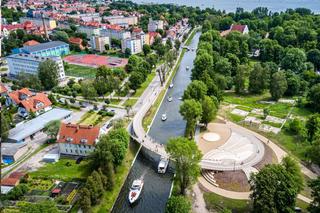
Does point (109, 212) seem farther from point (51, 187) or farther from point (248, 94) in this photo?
point (248, 94)

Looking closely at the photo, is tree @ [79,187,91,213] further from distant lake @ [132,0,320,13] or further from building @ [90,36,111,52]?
distant lake @ [132,0,320,13]

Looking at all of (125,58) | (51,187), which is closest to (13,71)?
(125,58)

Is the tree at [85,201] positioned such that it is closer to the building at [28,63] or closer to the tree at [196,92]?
the tree at [196,92]

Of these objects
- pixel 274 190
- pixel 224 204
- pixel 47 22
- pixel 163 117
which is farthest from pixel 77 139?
pixel 47 22

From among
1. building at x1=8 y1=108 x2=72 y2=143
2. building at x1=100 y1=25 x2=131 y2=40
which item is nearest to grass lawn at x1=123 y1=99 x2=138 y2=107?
building at x1=8 y1=108 x2=72 y2=143

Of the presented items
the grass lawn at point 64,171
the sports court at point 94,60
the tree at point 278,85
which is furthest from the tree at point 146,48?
the grass lawn at point 64,171

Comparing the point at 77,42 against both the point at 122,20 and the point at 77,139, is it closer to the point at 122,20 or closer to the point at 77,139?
the point at 122,20
